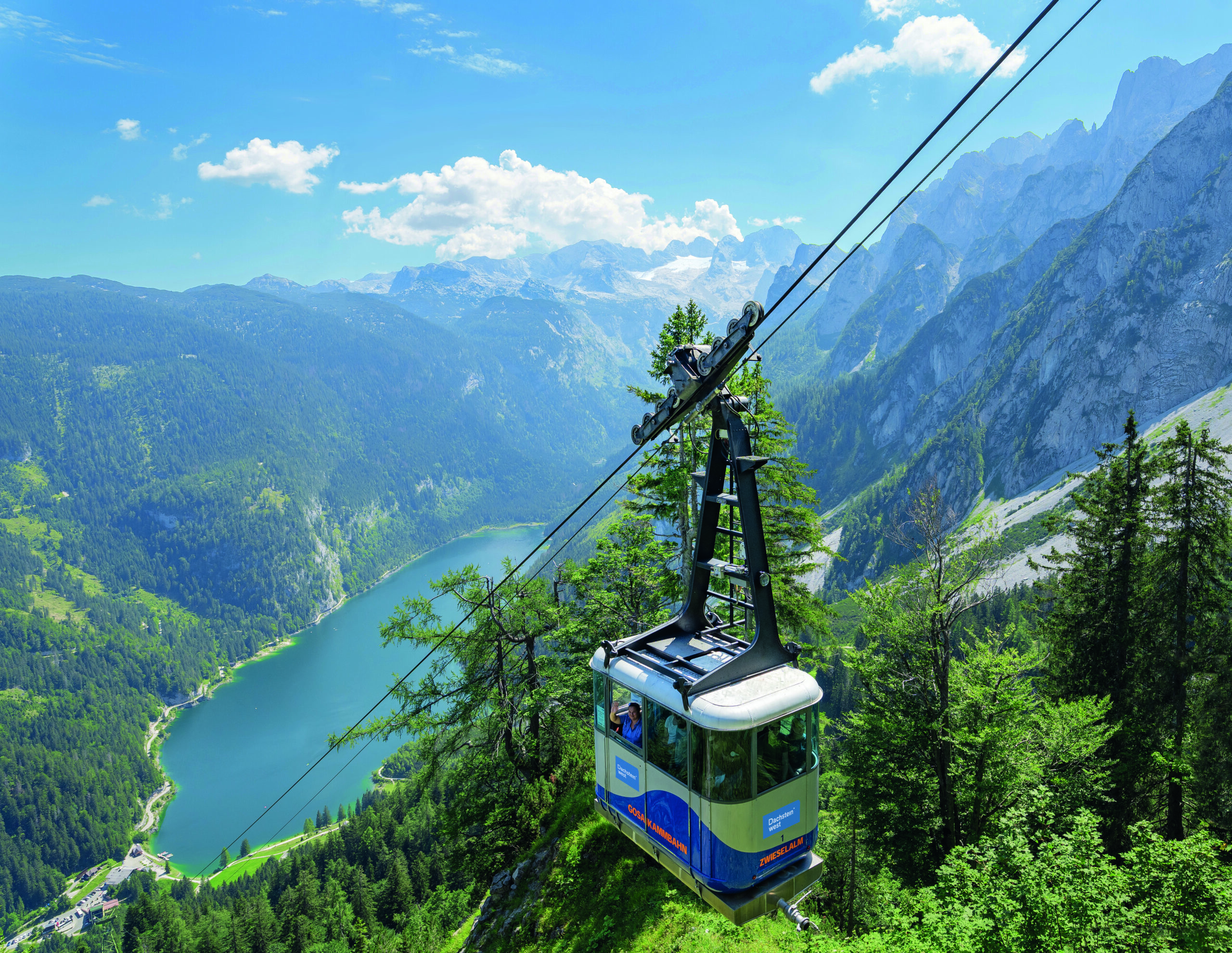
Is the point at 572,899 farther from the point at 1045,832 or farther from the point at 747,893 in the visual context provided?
the point at 1045,832

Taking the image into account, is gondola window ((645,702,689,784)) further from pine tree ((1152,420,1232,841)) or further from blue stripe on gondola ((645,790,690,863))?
pine tree ((1152,420,1232,841))

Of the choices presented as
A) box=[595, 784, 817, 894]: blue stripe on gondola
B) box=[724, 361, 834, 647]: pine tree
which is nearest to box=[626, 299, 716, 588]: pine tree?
box=[724, 361, 834, 647]: pine tree

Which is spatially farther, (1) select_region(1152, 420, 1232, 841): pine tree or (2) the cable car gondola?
(1) select_region(1152, 420, 1232, 841): pine tree

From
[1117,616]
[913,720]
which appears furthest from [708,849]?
[1117,616]

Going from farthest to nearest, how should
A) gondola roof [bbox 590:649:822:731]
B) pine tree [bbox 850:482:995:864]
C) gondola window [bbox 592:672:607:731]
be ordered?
pine tree [bbox 850:482:995:864] → gondola window [bbox 592:672:607:731] → gondola roof [bbox 590:649:822:731]

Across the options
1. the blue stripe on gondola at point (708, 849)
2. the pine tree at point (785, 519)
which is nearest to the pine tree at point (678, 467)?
the pine tree at point (785, 519)

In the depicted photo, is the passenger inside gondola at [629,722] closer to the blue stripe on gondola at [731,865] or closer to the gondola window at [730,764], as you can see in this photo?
the gondola window at [730,764]

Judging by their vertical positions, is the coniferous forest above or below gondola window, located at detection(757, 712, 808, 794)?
below
